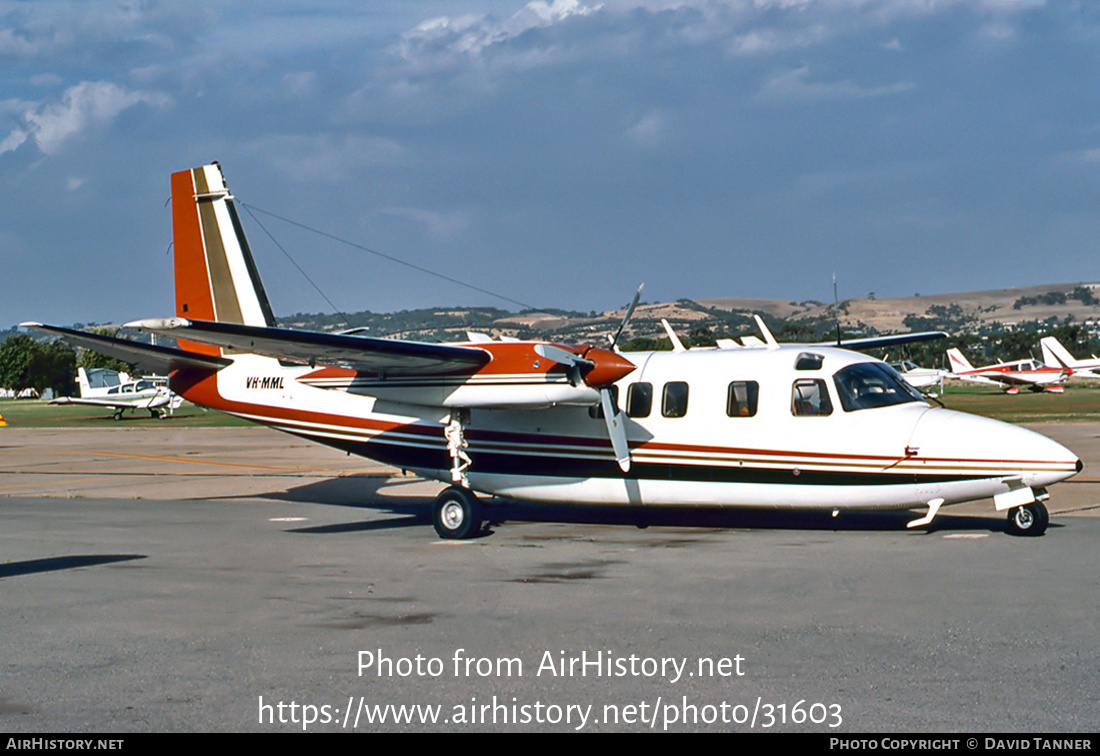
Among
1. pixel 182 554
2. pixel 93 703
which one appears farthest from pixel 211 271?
pixel 93 703

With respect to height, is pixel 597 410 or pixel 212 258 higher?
pixel 212 258

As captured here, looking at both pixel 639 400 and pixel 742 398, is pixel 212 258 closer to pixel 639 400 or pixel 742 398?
pixel 639 400

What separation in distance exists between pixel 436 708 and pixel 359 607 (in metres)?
3.37

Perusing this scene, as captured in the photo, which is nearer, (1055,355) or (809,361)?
(809,361)

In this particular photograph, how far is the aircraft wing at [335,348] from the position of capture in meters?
12.5

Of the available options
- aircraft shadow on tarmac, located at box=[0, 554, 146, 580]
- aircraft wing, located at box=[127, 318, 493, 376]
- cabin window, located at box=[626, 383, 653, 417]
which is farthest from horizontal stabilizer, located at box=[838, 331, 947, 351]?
aircraft shadow on tarmac, located at box=[0, 554, 146, 580]

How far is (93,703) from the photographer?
650 cm

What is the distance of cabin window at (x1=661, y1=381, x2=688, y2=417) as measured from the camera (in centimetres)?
1446

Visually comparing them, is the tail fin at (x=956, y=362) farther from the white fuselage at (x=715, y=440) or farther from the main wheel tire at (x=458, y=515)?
the main wheel tire at (x=458, y=515)

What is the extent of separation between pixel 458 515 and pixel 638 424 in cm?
301

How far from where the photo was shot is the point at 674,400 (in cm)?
1453

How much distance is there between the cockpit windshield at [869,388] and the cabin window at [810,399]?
0.66ft

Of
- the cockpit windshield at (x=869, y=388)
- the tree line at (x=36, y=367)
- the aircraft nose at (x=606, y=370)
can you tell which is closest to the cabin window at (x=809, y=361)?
the cockpit windshield at (x=869, y=388)

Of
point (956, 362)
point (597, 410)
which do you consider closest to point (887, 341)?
point (597, 410)
